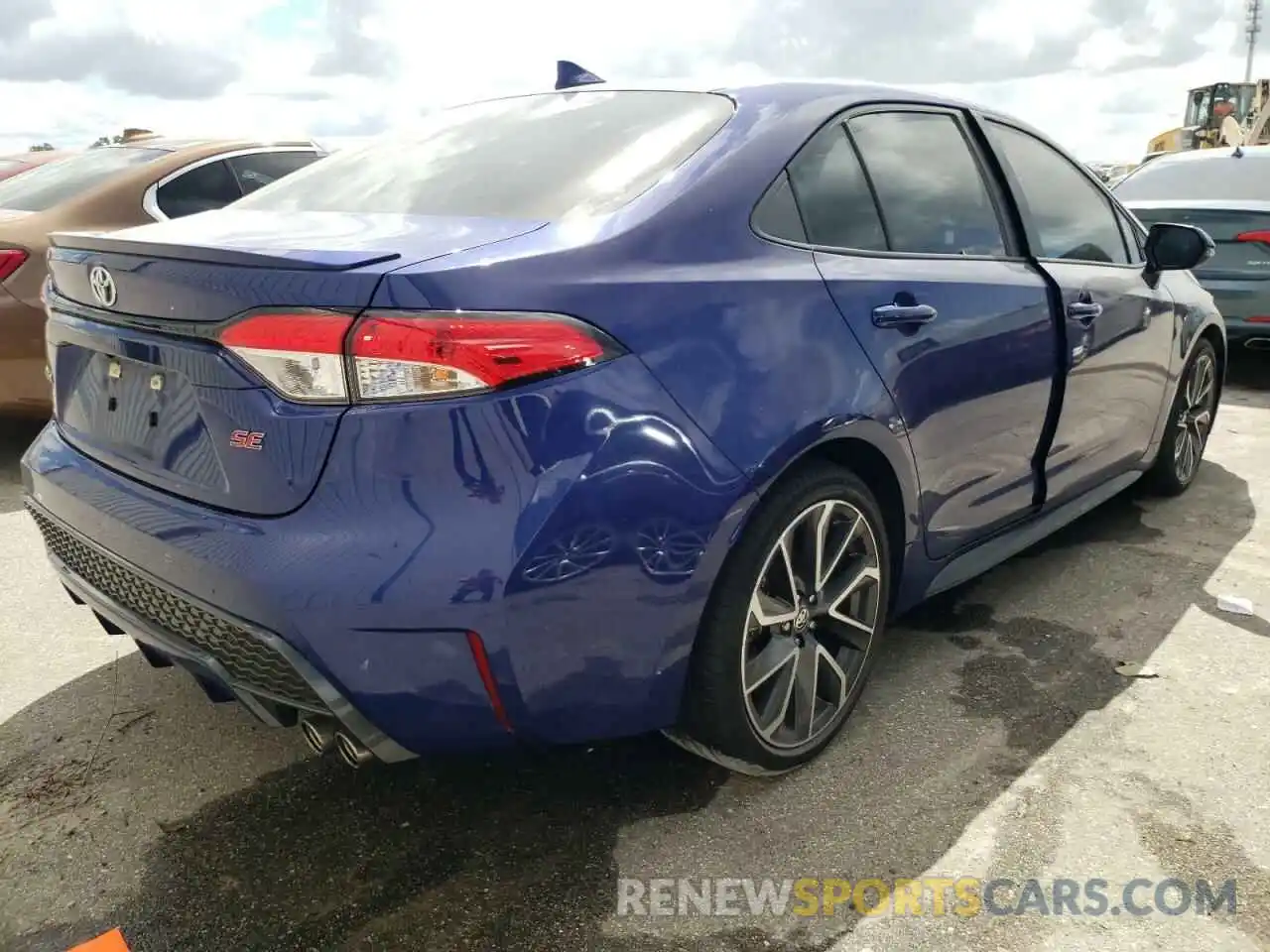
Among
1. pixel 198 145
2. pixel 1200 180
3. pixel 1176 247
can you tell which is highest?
pixel 198 145

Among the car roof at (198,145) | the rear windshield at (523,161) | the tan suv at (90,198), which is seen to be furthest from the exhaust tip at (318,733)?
the car roof at (198,145)

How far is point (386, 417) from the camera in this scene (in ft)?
5.83

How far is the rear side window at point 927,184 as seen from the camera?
266cm

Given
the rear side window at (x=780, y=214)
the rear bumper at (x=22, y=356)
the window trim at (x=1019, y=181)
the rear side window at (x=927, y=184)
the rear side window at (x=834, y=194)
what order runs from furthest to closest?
the rear bumper at (x=22, y=356), the window trim at (x=1019, y=181), the rear side window at (x=927, y=184), the rear side window at (x=834, y=194), the rear side window at (x=780, y=214)

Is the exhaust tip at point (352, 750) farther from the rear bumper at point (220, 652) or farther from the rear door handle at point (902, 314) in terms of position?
the rear door handle at point (902, 314)

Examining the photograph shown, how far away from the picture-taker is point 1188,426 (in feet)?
14.6

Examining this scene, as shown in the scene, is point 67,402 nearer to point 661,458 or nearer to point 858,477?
point 661,458

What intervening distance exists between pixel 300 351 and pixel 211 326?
0.21 m

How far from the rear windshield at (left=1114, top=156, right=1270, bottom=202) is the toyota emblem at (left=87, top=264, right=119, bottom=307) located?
664 cm

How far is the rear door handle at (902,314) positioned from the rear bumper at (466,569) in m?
0.63

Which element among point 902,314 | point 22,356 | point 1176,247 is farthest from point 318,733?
point 22,356

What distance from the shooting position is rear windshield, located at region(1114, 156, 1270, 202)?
23.3ft

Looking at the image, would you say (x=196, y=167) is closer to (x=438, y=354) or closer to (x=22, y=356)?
(x=22, y=356)

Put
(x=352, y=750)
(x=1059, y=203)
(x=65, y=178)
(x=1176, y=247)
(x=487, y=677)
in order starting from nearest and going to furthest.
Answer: (x=487, y=677), (x=352, y=750), (x=1059, y=203), (x=1176, y=247), (x=65, y=178)
